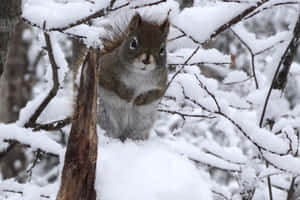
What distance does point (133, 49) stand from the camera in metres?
2.00

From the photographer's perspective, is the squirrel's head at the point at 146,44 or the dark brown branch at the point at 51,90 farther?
the squirrel's head at the point at 146,44

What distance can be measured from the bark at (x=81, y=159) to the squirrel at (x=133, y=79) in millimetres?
618

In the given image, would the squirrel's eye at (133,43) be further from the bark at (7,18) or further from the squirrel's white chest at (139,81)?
the bark at (7,18)

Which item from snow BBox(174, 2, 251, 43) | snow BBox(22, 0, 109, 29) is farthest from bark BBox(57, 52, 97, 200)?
snow BBox(174, 2, 251, 43)

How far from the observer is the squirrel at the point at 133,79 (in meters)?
1.98

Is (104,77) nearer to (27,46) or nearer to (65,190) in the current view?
(65,190)

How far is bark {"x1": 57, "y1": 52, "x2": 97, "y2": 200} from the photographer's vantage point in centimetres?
131

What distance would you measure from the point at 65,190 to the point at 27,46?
527 cm

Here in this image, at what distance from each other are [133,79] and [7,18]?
2.64ft

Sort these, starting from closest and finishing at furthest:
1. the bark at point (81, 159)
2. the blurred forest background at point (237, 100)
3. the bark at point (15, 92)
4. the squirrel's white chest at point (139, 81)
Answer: the bark at point (81, 159) → the blurred forest background at point (237, 100) → the squirrel's white chest at point (139, 81) → the bark at point (15, 92)

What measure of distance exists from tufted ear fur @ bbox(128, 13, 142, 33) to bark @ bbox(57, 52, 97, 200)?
69 cm

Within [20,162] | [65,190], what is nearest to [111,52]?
[65,190]

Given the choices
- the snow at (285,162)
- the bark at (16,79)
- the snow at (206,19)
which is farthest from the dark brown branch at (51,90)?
the bark at (16,79)

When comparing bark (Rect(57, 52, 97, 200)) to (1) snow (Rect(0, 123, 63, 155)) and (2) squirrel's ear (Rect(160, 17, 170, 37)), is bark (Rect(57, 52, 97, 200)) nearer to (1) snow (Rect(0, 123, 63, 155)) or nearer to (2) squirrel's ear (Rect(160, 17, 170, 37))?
(1) snow (Rect(0, 123, 63, 155))
